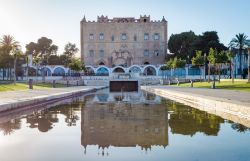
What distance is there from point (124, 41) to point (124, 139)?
7460 cm

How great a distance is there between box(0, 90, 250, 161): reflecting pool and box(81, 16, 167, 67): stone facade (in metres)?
70.0

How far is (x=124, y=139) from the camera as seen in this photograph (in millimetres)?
8664

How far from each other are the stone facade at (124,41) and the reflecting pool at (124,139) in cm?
6996

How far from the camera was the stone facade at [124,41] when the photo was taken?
82.4 metres

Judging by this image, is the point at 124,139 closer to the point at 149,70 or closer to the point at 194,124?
the point at 194,124

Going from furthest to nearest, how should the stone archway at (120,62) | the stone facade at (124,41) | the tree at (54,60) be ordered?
the tree at (54,60) → the stone facade at (124,41) → the stone archway at (120,62)

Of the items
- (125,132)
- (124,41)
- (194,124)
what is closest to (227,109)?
(194,124)

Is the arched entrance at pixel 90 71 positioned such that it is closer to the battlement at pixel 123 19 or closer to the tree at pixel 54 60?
the battlement at pixel 123 19

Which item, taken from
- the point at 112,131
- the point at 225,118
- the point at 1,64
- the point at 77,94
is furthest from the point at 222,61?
the point at 112,131

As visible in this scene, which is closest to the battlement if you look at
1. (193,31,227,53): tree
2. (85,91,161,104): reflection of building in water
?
(193,31,227,53): tree

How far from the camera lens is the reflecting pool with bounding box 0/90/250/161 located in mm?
7054

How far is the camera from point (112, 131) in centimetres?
986

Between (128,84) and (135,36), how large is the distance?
23902 mm

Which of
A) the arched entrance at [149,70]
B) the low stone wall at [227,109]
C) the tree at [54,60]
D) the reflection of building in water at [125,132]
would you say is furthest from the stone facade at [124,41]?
the reflection of building in water at [125,132]
